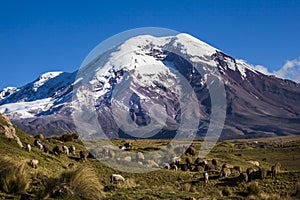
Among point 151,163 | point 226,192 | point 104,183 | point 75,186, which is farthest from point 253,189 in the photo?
point 151,163

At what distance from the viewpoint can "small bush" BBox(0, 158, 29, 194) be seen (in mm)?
18031

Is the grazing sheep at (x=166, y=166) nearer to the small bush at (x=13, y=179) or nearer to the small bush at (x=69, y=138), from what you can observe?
the small bush at (x=69, y=138)

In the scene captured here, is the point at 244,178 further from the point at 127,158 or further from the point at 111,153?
the point at 111,153

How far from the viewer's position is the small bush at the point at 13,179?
18.0 meters

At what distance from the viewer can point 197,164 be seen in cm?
4244

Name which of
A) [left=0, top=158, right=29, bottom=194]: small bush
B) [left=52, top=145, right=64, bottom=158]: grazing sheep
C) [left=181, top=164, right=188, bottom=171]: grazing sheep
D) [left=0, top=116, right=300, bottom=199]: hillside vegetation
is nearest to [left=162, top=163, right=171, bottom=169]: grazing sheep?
[left=181, top=164, right=188, bottom=171]: grazing sheep

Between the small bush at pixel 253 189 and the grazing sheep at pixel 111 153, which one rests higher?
the grazing sheep at pixel 111 153

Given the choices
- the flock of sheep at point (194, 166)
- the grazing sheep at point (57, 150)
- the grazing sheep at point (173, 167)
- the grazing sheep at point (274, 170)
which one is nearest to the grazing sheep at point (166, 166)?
the flock of sheep at point (194, 166)

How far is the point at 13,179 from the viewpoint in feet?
59.8

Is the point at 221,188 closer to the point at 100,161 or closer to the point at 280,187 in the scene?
the point at 280,187

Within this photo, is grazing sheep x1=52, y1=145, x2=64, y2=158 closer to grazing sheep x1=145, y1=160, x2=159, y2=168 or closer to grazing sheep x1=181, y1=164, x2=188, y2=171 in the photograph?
grazing sheep x1=145, y1=160, x2=159, y2=168

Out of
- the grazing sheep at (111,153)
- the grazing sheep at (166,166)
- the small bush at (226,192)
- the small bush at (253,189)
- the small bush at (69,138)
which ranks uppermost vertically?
the small bush at (69,138)

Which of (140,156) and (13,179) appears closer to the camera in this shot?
(13,179)

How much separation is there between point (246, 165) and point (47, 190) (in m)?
38.0
